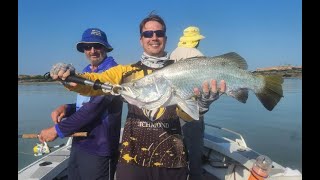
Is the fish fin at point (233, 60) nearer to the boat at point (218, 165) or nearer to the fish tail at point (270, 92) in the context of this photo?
the fish tail at point (270, 92)

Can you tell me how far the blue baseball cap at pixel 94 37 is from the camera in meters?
4.62

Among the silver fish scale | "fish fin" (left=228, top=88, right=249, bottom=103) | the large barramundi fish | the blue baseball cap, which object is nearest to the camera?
the large barramundi fish

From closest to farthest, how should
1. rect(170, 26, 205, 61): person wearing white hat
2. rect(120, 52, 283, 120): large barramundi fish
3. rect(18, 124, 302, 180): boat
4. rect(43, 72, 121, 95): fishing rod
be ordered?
rect(43, 72, 121, 95): fishing rod, rect(120, 52, 283, 120): large barramundi fish, rect(18, 124, 302, 180): boat, rect(170, 26, 205, 61): person wearing white hat

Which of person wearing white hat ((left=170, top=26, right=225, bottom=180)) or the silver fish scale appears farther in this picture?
person wearing white hat ((left=170, top=26, right=225, bottom=180))

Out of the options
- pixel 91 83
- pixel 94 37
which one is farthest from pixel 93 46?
pixel 91 83

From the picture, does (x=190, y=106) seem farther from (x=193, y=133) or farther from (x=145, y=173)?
(x=193, y=133)

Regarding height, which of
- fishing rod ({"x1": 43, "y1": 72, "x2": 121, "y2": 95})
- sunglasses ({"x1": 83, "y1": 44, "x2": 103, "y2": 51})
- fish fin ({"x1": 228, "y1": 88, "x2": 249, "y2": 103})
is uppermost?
sunglasses ({"x1": 83, "y1": 44, "x2": 103, "y2": 51})

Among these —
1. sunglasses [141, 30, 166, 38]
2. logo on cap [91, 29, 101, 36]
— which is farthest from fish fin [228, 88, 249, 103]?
logo on cap [91, 29, 101, 36]

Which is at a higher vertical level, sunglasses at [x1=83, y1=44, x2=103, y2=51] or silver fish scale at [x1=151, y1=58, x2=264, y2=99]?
sunglasses at [x1=83, y1=44, x2=103, y2=51]

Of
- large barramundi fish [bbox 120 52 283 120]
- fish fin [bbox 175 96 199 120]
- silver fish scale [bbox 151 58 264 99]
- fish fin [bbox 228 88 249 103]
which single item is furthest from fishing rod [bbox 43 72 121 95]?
fish fin [bbox 228 88 249 103]

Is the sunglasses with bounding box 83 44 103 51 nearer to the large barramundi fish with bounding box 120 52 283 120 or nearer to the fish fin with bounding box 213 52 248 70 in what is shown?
the large barramundi fish with bounding box 120 52 283 120

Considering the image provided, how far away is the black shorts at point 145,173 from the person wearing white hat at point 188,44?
2.77 metres

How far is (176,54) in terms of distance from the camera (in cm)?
612

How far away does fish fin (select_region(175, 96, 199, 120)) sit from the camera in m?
3.51
